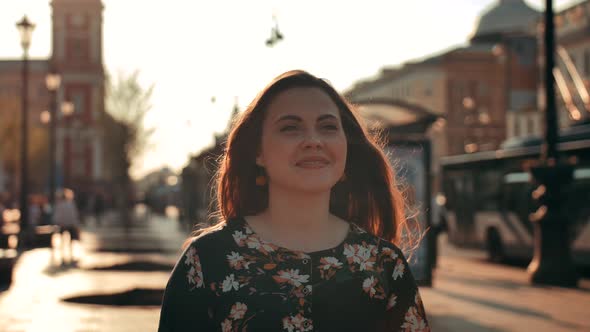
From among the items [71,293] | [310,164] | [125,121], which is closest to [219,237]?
[310,164]

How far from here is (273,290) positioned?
3236 mm

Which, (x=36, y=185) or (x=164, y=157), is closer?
(x=164, y=157)

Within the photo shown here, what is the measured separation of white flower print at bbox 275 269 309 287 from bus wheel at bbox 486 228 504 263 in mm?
23842

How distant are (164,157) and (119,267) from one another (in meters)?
44.9

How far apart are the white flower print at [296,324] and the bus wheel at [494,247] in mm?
23870

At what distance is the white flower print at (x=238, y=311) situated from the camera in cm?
320

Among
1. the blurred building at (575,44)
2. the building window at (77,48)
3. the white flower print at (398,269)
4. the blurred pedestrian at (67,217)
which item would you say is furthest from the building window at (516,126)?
the white flower print at (398,269)

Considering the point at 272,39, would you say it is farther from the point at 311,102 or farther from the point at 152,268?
the point at 311,102

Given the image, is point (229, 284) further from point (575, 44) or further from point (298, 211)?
point (575, 44)

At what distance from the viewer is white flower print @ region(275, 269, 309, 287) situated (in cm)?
325

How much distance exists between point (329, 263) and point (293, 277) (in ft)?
0.40

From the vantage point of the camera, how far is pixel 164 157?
6725cm

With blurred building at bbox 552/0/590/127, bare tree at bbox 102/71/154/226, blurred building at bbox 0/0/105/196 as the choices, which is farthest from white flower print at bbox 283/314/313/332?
blurred building at bbox 0/0/105/196

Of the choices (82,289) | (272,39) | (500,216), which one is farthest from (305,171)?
(500,216)
